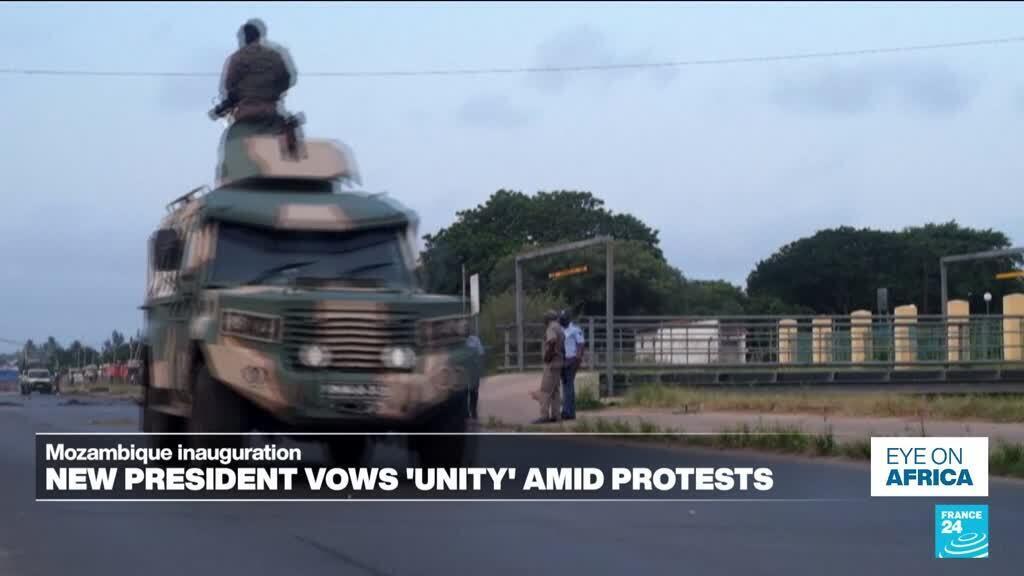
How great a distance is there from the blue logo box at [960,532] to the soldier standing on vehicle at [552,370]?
12785 mm

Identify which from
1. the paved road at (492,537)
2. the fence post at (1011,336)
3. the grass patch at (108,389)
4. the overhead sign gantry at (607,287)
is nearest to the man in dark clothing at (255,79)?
the paved road at (492,537)

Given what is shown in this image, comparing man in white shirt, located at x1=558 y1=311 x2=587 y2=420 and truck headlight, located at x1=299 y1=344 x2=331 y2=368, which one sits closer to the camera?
truck headlight, located at x1=299 y1=344 x2=331 y2=368

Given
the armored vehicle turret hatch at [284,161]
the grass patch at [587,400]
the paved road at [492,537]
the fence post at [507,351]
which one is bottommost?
the paved road at [492,537]

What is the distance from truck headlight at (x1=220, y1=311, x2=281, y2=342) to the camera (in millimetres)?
12891

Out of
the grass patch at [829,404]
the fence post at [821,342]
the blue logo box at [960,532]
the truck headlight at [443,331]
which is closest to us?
the blue logo box at [960,532]

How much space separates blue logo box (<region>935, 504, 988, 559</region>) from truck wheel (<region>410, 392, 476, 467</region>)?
15.1 ft

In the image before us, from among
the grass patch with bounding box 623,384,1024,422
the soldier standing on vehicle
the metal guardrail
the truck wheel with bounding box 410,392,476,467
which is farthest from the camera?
the metal guardrail

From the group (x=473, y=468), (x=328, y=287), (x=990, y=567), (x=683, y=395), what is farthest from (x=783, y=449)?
(x=683, y=395)

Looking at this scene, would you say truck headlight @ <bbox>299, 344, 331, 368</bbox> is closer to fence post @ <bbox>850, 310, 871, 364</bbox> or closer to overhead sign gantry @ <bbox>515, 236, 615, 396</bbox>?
overhead sign gantry @ <bbox>515, 236, 615, 396</bbox>

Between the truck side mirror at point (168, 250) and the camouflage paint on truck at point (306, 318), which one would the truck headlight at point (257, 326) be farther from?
the truck side mirror at point (168, 250)

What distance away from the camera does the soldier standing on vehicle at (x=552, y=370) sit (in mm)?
22969

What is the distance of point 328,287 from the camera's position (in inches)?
532

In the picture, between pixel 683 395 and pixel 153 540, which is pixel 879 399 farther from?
pixel 153 540

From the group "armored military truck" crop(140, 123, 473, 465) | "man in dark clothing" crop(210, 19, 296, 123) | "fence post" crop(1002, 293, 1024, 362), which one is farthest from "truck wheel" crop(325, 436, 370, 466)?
"fence post" crop(1002, 293, 1024, 362)
